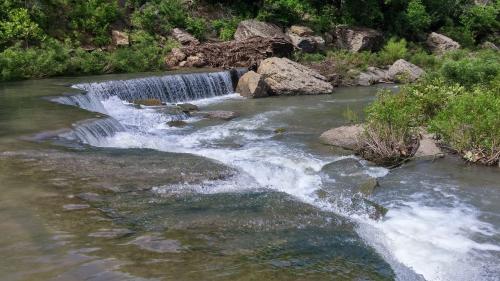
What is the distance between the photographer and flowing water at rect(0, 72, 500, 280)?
4832mm

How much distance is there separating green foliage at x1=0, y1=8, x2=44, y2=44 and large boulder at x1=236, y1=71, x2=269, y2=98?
8094mm

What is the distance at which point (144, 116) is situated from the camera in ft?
47.4

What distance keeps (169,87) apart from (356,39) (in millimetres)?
12689

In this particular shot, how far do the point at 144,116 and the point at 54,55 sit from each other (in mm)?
6557

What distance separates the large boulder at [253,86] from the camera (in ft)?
62.0

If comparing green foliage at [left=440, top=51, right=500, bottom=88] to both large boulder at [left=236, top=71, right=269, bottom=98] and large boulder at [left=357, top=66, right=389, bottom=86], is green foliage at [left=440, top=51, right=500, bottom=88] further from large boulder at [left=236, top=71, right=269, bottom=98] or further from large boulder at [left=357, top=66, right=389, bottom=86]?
large boulder at [left=357, top=66, right=389, bottom=86]

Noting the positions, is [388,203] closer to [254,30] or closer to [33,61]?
[33,61]

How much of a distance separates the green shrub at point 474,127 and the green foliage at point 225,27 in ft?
53.6

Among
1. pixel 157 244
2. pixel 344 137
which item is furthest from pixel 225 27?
pixel 157 244

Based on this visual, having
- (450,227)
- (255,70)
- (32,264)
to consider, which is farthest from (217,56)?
(32,264)

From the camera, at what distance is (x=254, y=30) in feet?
80.0

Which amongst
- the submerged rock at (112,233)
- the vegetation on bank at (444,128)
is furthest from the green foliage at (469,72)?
the submerged rock at (112,233)

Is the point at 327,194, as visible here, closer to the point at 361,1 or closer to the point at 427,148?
the point at 427,148

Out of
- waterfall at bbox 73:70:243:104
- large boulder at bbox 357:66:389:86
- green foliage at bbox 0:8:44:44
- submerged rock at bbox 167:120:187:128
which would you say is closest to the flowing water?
submerged rock at bbox 167:120:187:128
